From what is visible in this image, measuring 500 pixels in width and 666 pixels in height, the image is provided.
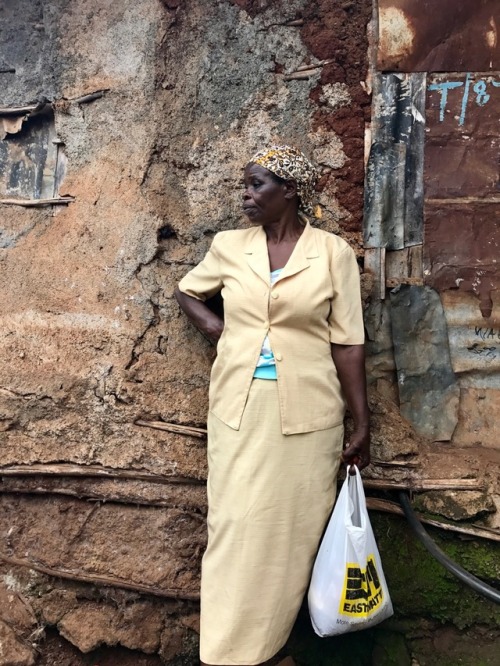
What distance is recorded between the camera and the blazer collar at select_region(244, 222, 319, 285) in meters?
2.31

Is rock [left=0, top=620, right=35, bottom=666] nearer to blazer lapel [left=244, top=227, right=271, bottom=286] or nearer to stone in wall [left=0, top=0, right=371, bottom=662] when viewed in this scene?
stone in wall [left=0, top=0, right=371, bottom=662]

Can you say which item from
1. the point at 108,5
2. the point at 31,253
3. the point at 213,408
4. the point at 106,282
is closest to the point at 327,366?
the point at 213,408

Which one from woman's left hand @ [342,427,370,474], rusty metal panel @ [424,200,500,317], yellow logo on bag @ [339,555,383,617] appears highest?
rusty metal panel @ [424,200,500,317]

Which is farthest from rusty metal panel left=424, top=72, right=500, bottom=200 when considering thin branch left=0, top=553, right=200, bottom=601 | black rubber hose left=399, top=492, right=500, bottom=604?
thin branch left=0, top=553, right=200, bottom=601

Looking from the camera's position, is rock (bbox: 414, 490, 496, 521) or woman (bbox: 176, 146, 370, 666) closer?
woman (bbox: 176, 146, 370, 666)

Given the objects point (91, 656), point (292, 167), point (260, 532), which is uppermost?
point (292, 167)

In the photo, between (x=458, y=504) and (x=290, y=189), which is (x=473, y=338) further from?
(x=290, y=189)

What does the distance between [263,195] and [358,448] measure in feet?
3.10

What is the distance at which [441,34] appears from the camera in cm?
260

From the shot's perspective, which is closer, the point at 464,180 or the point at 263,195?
the point at 263,195

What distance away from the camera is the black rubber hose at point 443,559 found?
7.76 feet

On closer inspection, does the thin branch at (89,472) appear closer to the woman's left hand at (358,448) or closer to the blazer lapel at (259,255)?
the woman's left hand at (358,448)

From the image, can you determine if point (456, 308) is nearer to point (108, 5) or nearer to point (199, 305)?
point (199, 305)

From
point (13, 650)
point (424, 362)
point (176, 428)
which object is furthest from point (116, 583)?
point (424, 362)
